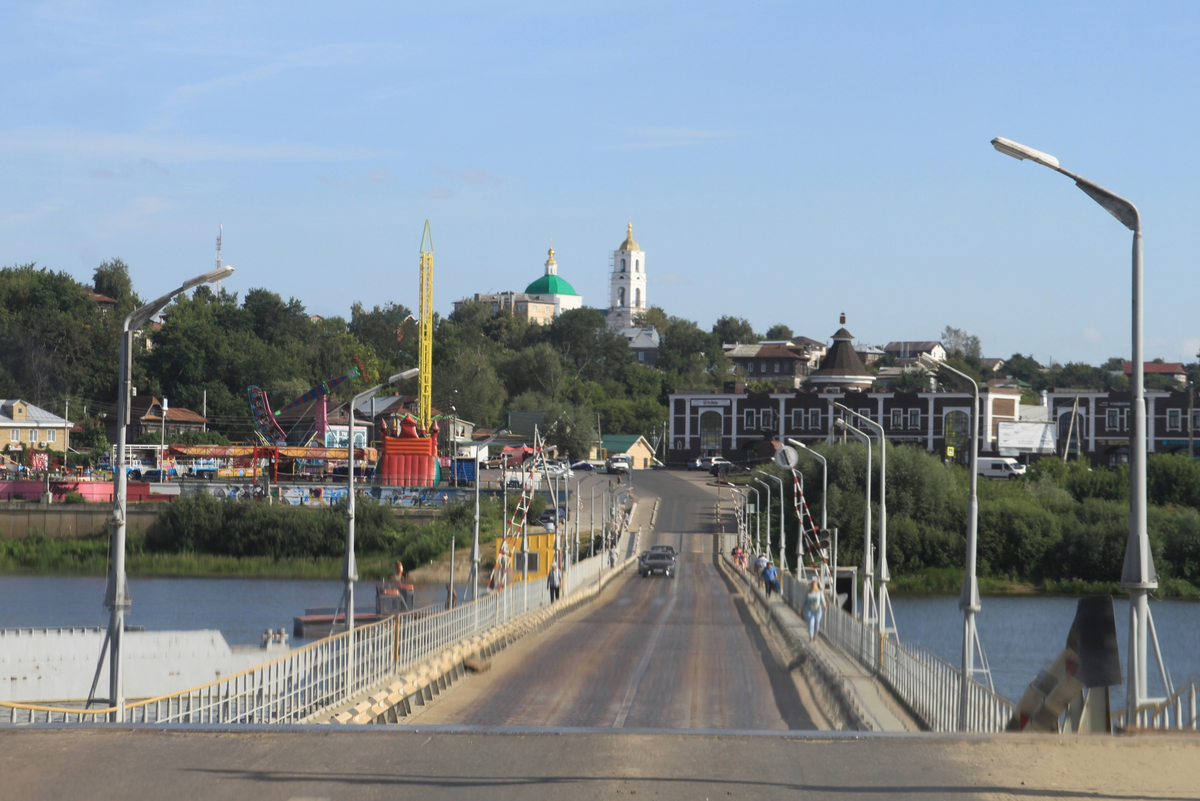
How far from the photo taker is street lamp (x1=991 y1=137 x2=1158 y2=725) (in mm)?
12289

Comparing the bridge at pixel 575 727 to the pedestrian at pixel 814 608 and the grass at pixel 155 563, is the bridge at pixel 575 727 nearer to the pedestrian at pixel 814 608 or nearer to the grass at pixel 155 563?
the pedestrian at pixel 814 608

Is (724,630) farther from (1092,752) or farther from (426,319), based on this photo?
(426,319)

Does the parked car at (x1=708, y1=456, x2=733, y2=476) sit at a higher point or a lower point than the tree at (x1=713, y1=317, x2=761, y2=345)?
lower

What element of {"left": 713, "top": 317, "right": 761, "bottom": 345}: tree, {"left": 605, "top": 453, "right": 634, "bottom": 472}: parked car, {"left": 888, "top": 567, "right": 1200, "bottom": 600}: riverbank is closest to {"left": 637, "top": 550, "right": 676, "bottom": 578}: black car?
{"left": 888, "top": 567, "right": 1200, "bottom": 600}: riverbank

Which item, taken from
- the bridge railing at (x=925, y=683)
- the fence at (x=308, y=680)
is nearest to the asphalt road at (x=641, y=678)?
the fence at (x=308, y=680)

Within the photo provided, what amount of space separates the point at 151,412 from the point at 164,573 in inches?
1654

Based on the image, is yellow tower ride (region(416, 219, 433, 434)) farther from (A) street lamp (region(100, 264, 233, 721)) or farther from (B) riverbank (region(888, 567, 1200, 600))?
(A) street lamp (region(100, 264, 233, 721))

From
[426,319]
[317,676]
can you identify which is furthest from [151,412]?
[317,676]

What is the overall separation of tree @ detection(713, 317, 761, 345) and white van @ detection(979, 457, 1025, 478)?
297 ft

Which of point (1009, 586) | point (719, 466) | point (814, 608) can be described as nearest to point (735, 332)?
point (719, 466)

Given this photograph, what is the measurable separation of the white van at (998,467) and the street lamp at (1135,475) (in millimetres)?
95497

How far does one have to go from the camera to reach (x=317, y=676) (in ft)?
56.6

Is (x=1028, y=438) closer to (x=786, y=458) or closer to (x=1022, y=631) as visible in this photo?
(x=786, y=458)

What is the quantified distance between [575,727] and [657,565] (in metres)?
56.5
